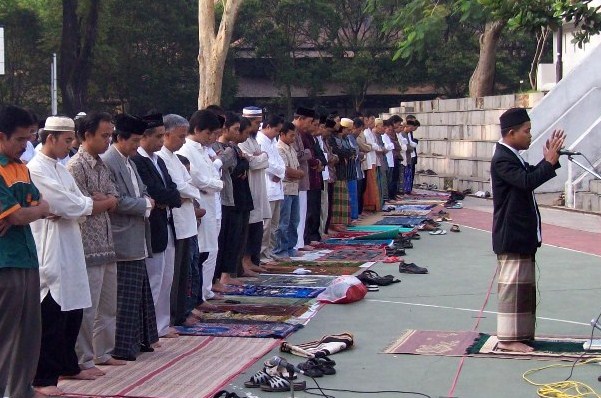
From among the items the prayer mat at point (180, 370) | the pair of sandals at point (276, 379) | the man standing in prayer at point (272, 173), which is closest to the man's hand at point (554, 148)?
the pair of sandals at point (276, 379)

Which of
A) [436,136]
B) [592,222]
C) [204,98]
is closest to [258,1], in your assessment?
[436,136]

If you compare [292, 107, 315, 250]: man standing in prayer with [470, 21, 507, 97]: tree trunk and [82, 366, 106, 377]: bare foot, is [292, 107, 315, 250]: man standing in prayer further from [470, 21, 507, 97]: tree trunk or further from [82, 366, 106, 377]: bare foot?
[470, 21, 507, 97]: tree trunk

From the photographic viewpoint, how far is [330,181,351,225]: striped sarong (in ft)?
54.6

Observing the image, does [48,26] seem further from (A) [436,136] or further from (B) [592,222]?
(B) [592,222]

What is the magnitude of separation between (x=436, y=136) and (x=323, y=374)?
2123 centimetres

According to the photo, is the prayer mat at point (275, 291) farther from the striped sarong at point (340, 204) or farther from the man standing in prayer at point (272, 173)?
the striped sarong at point (340, 204)

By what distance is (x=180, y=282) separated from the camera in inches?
354

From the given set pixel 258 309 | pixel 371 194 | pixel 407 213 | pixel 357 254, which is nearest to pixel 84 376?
pixel 258 309

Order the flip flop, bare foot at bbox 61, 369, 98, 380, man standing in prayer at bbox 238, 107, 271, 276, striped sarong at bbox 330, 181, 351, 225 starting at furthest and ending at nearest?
striped sarong at bbox 330, 181, 351, 225, the flip flop, man standing in prayer at bbox 238, 107, 271, 276, bare foot at bbox 61, 369, 98, 380

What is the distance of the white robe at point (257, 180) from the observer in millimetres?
11641

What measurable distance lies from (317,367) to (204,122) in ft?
10.5

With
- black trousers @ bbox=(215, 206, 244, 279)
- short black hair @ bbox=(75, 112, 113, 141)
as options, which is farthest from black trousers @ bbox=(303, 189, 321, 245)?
short black hair @ bbox=(75, 112, 113, 141)

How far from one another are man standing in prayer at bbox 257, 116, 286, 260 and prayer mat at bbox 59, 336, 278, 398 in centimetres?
420

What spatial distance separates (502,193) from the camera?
26.1 feet
